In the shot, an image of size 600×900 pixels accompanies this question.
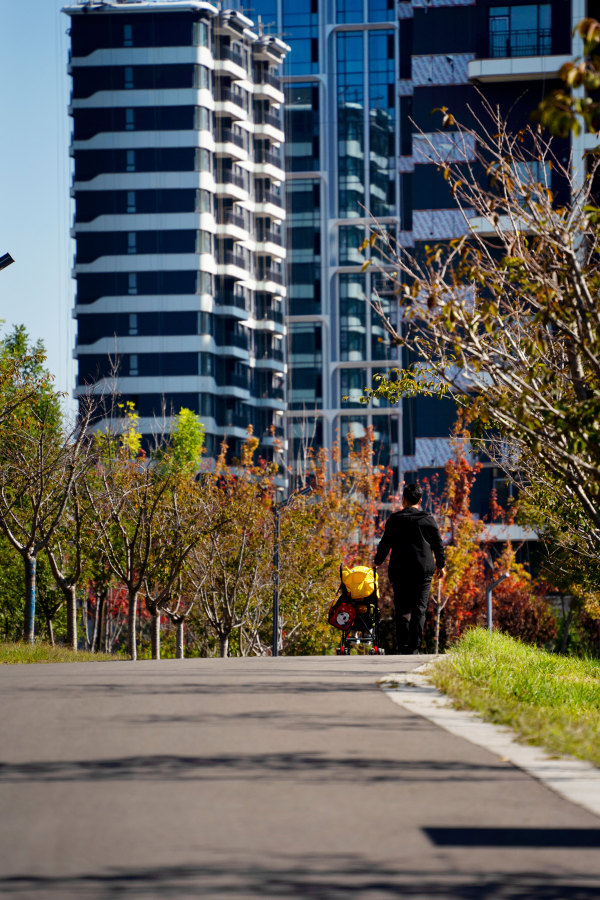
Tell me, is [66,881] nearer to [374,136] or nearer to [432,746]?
[432,746]

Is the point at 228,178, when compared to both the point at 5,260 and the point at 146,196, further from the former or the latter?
the point at 5,260

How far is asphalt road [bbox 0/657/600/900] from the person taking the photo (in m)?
4.56

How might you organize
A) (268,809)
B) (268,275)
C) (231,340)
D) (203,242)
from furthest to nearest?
1. (268,275)
2. (231,340)
3. (203,242)
4. (268,809)

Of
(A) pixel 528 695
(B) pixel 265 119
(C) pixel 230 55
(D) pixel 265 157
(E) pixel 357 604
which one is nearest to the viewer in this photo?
(A) pixel 528 695

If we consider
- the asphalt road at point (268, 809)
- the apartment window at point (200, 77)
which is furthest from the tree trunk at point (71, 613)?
the apartment window at point (200, 77)

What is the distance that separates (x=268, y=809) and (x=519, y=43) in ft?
180

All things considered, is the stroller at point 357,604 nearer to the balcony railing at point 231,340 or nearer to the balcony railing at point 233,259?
the balcony railing at point 231,340

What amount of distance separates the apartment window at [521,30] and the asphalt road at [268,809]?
5144 centimetres

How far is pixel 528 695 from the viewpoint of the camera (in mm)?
10000

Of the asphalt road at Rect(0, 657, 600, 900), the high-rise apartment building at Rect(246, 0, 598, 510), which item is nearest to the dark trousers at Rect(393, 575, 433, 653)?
the asphalt road at Rect(0, 657, 600, 900)

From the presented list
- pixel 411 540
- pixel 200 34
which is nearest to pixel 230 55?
pixel 200 34

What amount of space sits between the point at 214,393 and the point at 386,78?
2968 cm

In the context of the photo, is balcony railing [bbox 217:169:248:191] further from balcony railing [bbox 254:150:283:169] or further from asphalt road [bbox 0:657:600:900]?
asphalt road [bbox 0:657:600:900]

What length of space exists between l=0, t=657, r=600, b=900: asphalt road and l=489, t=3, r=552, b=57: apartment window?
169ft
